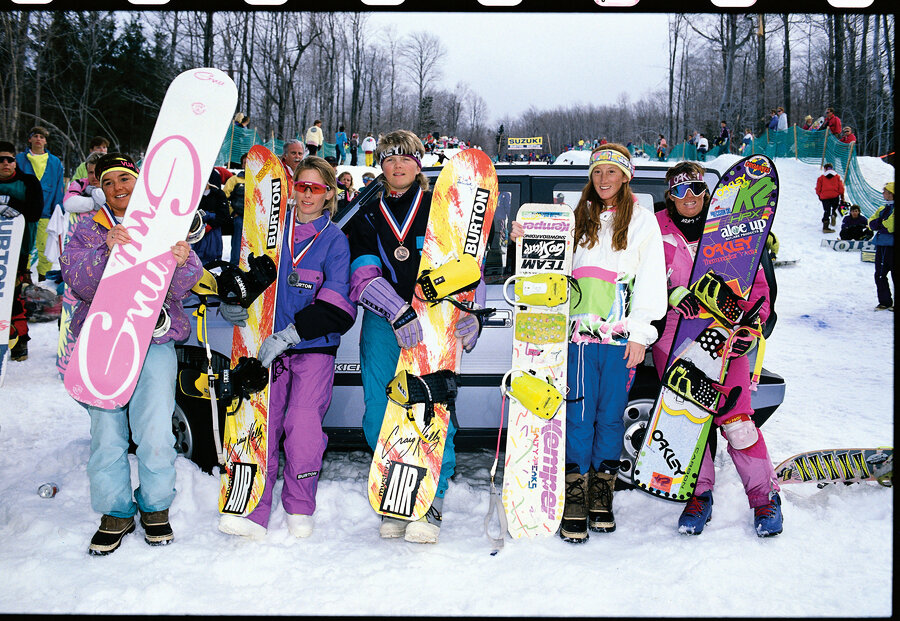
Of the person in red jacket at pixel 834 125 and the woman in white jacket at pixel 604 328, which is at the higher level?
the person in red jacket at pixel 834 125

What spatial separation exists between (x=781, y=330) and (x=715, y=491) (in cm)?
559

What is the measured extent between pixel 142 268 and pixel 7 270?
177cm

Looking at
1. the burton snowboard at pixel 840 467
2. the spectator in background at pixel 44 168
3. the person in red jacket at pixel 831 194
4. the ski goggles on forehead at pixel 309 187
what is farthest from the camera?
the person in red jacket at pixel 831 194

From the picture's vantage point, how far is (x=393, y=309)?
3.00 m

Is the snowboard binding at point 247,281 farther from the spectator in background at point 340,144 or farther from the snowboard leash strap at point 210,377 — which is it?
the spectator in background at point 340,144

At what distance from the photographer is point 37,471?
12.1ft

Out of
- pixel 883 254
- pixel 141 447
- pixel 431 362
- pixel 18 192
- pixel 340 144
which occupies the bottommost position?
pixel 141 447

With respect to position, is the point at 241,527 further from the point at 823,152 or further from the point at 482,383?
the point at 823,152

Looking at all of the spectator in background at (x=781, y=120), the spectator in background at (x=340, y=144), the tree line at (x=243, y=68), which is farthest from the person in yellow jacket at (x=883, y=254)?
the spectator in background at (x=340, y=144)

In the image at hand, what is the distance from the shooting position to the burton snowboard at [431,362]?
3072mm

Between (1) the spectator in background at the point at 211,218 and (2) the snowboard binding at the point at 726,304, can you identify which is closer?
(2) the snowboard binding at the point at 726,304

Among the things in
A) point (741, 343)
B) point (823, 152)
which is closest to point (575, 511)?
point (741, 343)

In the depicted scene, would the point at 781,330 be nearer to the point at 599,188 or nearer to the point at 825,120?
the point at 599,188

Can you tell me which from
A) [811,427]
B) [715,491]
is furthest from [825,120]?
[715,491]
